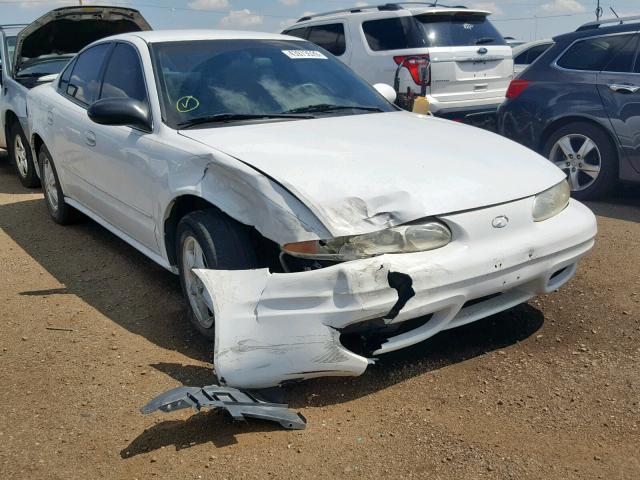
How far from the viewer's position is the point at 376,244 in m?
2.96

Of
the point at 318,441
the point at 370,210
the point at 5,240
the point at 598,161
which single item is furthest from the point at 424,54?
the point at 318,441

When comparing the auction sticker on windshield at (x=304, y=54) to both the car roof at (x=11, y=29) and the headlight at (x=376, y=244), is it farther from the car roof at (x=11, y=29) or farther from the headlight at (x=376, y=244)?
the car roof at (x=11, y=29)

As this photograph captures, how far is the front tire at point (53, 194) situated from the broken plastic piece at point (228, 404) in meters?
3.44

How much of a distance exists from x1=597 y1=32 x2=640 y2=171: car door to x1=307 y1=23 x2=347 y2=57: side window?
396 cm

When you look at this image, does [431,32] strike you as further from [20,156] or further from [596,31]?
[20,156]

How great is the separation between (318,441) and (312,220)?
0.89 metres

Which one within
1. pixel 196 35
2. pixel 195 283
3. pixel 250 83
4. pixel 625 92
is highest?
pixel 196 35

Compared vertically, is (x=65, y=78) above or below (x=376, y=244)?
above

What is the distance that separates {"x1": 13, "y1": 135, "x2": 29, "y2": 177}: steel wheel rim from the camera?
25.1 feet

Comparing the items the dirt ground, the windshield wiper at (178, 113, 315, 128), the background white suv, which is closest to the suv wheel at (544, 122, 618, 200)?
the background white suv

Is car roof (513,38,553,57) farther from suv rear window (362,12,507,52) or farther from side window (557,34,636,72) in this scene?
side window (557,34,636,72)

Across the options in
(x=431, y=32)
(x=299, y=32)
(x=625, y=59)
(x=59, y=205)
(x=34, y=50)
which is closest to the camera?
(x=59, y=205)

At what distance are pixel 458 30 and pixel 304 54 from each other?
452 cm

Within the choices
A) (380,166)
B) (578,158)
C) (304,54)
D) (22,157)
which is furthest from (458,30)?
(380,166)
